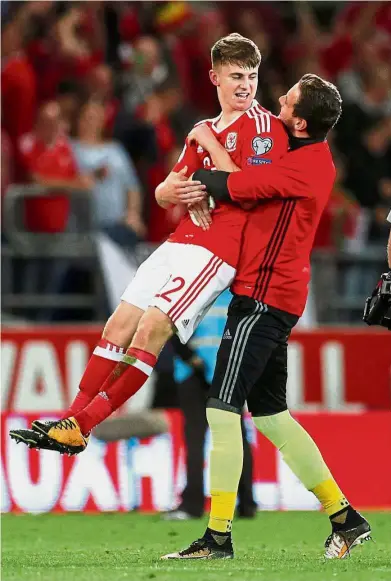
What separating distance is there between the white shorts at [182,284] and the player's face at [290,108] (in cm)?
75

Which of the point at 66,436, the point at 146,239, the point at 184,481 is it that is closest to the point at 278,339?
the point at 66,436

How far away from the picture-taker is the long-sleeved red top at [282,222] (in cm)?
692

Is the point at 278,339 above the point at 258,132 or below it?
below

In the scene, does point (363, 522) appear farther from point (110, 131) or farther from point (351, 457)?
point (110, 131)

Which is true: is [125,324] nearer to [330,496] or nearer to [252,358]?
[252,358]

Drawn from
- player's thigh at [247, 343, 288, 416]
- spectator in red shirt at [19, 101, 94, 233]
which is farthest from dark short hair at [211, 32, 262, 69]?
spectator in red shirt at [19, 101, 94, 233]

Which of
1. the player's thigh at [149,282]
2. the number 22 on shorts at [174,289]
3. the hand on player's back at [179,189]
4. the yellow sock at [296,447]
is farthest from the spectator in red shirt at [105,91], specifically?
the yellow sock at [296,447]

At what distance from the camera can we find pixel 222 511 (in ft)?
22.5

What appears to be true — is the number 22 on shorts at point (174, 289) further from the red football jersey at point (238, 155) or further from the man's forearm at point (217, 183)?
the man's forearm at point (217, 183)

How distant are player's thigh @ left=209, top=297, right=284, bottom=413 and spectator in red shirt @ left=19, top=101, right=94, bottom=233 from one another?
6300mm

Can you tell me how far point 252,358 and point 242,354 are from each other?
54 millimetres

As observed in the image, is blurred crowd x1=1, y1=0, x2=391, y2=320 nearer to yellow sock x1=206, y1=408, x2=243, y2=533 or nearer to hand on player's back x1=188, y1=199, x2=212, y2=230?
hand on player's back x1=188, y1=199, x2=212, y2=230

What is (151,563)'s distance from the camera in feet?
22.4

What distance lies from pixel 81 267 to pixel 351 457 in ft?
12.1
